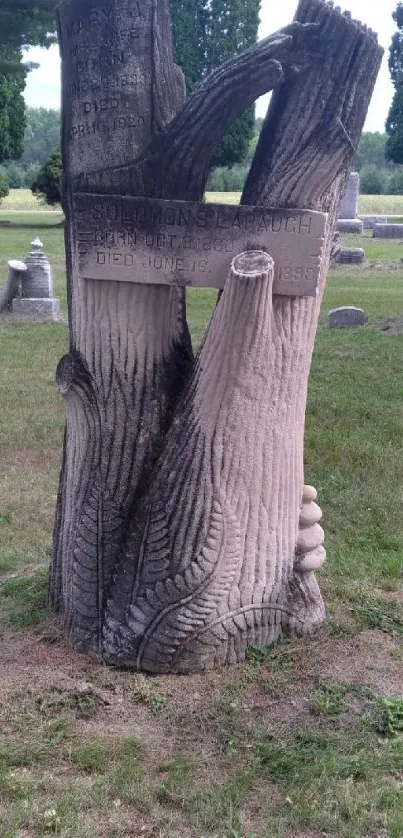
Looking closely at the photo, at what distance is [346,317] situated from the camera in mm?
11914

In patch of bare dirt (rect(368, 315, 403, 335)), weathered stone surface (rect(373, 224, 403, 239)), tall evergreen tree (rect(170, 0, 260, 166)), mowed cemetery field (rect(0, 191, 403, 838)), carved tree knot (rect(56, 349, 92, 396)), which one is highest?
tall evergreen tree (rect(170, 0, 260, 166))

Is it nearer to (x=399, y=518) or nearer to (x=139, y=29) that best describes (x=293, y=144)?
(x=139, y=29)

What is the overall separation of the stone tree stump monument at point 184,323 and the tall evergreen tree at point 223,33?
30.8 metres

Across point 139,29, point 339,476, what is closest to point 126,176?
point 139,29

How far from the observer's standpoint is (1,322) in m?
12.7

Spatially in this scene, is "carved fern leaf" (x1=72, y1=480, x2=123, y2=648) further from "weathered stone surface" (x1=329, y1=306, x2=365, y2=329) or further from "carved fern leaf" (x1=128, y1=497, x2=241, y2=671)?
"weathered stone surface" (x1=329, y1=306, x2=365, y2=329)

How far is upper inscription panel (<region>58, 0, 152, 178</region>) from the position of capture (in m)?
3.04

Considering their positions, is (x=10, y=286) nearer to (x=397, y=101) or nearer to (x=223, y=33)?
(x=223, y=33)

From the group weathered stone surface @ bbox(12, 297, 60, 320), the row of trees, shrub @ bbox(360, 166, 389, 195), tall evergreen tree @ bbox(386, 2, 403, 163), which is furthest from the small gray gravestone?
shrub @ bbox(360, 166, 389, 195)

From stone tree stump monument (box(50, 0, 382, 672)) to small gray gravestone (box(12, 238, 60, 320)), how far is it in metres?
9.81

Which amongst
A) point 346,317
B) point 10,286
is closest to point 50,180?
point 10,286

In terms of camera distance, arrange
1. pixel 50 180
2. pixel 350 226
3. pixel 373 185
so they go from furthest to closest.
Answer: pixel 373 185
pixel 50 180
pixel 350 226

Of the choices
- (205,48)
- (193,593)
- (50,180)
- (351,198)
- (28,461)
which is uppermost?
(205,48)

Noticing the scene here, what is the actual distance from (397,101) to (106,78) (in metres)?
37.9
